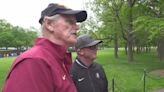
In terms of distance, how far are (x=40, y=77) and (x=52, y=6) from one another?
0.62m

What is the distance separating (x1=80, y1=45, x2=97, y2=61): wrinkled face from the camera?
4.99 metres

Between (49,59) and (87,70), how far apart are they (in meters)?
2.53

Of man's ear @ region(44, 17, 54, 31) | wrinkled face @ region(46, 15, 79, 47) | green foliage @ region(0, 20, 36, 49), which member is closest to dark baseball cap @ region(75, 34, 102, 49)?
wrinkled face @ region(46, 15, 79, 47)

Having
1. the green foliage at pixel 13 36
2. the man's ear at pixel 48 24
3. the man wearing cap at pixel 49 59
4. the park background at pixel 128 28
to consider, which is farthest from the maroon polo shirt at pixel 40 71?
the green foliage at pixel 13 36

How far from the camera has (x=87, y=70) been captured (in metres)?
Answer: 4.85

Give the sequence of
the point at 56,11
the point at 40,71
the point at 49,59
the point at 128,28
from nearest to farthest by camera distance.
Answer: the point at 40,71
the point at 49,59
the point at 56,11
the point at 128,28

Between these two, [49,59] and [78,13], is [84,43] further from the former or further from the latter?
[49,59]

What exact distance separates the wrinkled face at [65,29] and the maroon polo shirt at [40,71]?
0.10m

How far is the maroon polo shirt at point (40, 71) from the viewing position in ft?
7.00

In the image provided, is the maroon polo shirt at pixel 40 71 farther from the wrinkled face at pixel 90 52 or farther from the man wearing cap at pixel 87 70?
the wrinkled face at pixel 90 52

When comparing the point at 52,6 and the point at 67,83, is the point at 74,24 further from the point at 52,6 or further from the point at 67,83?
the point at 67,83

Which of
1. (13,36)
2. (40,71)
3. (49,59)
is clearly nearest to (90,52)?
(49,59)

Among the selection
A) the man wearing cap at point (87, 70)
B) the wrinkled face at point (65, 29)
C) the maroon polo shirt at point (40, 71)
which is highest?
the wrinkled face at point (65, 29)

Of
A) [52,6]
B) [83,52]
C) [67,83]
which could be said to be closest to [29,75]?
[67,83]
